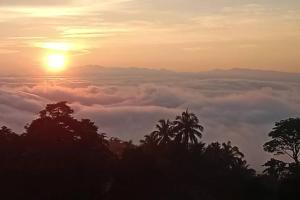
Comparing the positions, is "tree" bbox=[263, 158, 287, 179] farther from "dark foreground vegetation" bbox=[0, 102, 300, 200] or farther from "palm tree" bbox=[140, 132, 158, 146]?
"palm tree" bbox=[140, 132, 158, 146]

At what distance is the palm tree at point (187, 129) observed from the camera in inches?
2167

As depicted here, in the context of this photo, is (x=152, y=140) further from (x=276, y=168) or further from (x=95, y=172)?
(x=95, y=172)

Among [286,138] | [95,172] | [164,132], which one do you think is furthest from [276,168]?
[95,172]

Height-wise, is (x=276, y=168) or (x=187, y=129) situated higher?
(x=187, y=129)

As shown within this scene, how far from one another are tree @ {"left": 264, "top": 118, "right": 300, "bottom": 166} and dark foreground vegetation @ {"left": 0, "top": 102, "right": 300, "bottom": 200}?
10448 mm

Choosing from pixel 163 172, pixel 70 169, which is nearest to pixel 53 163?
pixel 70 169

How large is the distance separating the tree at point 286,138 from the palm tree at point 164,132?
10.3 m

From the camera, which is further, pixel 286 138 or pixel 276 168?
pixel 286 138

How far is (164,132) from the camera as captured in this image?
5612cm

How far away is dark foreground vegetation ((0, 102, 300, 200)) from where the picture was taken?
35.1 metres

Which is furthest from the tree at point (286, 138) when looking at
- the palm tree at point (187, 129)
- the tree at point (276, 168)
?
the palm tree at point (187, 129)

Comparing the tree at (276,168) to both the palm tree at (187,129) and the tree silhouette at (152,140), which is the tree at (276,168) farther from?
the tree silhouette at (152,140)

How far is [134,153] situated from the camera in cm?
3856

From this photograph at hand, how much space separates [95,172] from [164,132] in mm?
20882
